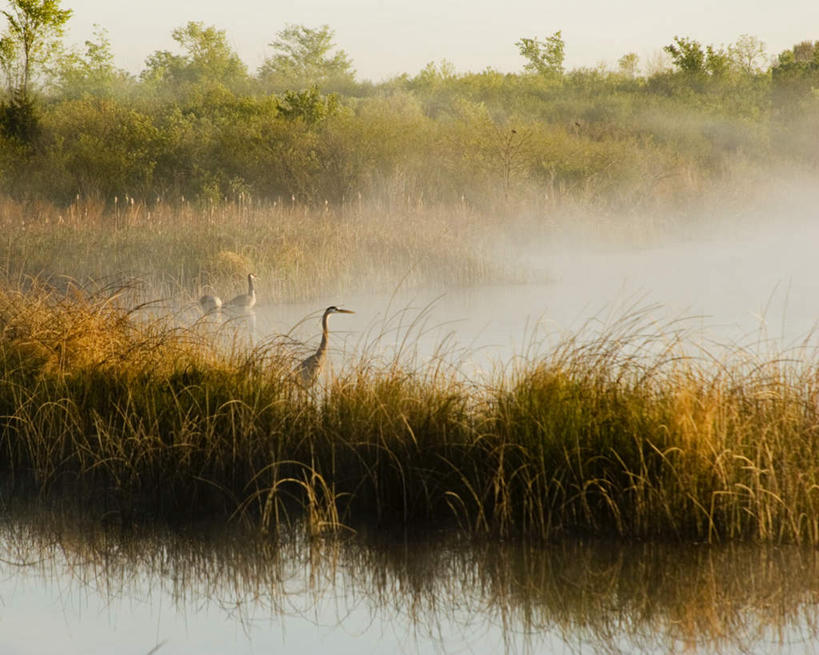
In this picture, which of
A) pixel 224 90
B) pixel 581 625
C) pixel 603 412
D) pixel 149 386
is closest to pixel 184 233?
pixel 149 386

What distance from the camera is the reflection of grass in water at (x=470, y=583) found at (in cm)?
391

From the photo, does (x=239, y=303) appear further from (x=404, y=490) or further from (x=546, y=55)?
(x=546, y=55)

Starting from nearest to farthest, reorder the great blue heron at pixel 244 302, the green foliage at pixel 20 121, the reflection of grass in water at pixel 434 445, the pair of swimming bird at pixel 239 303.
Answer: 1. the reflection of grass in water at pixel 434 445
2. the pair of swimming bird at pixel 239 303
3. the great blue heron at pixel 244 302
4. the green foliage at pixel 20 121

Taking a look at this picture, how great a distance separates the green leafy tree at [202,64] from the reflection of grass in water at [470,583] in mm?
36177

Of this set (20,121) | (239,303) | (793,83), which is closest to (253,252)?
(239,303)

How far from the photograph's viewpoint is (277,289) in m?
13.2

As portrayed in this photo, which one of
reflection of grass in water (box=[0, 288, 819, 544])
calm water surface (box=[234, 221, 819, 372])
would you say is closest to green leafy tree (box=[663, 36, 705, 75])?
calm water surface (box=[234, 221, 819, 372])

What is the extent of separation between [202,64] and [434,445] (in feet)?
128

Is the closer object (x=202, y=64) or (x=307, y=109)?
(x=307, y=109)

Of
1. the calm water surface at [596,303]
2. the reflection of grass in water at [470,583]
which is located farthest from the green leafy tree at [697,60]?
the reflection of grass in water at [470,583]

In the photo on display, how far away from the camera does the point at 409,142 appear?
2225 centimetres

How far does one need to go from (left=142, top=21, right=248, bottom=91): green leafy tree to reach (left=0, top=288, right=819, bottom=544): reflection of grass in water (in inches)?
1376

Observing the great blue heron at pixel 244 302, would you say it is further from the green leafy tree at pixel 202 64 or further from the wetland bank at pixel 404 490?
the green leafy tree at pixel 202 64

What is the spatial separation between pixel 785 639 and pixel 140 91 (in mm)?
40312
